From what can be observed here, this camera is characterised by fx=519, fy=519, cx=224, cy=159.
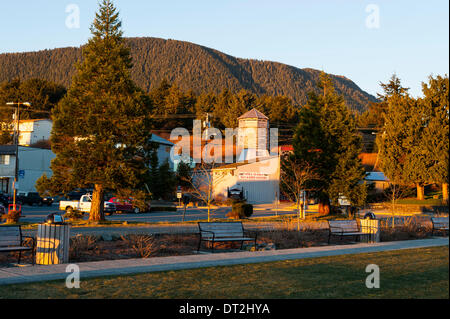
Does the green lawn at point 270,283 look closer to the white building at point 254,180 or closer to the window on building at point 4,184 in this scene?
the white building at point 254,180

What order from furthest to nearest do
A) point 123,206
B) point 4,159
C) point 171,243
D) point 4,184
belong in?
point 4,184 < point 4,159 < point 123,206 < point 171,243

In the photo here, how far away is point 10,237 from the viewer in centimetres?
1230

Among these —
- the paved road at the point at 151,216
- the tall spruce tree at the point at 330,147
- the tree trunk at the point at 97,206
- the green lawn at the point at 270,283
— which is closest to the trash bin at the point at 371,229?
the green lawn at the point at 270,283

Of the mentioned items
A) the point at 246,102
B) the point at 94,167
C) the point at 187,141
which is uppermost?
the point at 246,102

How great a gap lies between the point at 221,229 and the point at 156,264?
4.57 m

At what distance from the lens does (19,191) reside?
192ft

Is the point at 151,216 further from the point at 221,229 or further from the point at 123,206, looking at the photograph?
the point at 221,229

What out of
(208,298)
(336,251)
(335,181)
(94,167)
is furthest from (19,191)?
(208,298)


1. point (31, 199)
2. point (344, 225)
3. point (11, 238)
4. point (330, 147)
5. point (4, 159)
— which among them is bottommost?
point (31, 199)

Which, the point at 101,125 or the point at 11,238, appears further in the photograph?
the point at 101,125

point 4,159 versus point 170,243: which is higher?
point 4,159

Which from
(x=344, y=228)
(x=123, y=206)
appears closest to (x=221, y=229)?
(x=344, y=228)
